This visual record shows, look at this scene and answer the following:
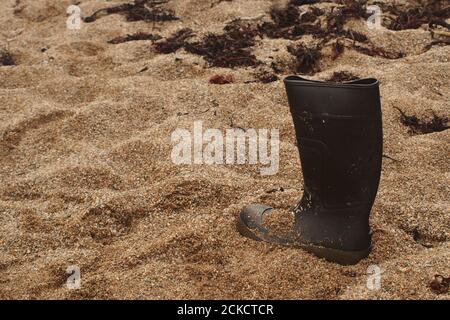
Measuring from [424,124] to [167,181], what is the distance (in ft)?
5.08

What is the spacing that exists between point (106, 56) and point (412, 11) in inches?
99.4

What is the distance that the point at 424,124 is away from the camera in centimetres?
307

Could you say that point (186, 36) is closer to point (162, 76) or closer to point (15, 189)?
point (162, 76)

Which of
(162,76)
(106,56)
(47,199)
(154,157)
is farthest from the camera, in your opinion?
(106,56)

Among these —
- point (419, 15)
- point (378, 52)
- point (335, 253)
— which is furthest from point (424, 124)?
point (419, 15)

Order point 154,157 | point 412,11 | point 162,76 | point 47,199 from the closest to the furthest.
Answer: point 47,199, point 154,157, point 162,76, point 412,11

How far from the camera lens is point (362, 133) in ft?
6.26

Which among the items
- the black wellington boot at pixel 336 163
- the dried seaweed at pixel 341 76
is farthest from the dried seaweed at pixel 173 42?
the black wellington boot at pixel 336 163

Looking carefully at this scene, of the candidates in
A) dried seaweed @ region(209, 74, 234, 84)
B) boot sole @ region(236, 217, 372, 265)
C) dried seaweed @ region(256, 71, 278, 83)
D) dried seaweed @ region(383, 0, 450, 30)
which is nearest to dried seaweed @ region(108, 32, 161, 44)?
dried seaweed @ region(209, 74, 234, 84)

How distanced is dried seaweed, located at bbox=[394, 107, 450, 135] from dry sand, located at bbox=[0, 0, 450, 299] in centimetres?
6

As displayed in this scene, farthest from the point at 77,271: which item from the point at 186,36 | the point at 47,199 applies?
the point at 186,36

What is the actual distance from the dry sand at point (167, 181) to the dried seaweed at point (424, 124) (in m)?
0.06

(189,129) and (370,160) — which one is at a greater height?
(370,160)

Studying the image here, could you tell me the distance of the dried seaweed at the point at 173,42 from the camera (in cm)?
411
